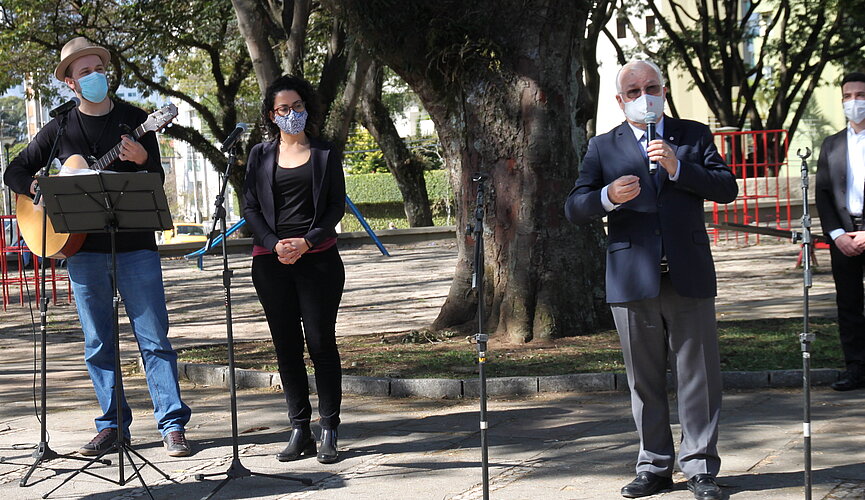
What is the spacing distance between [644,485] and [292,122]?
2897mm

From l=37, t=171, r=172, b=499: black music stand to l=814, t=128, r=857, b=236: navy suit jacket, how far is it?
14.7 feet

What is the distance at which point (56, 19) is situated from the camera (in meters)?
28.4

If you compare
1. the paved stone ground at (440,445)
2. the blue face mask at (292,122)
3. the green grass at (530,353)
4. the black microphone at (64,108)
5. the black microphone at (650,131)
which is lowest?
the paved stone ground at (440,445)

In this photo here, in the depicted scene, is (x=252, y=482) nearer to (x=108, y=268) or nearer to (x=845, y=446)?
(x=108, y=268)

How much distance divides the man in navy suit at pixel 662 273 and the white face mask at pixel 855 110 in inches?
97.8

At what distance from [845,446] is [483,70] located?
16.7 ft

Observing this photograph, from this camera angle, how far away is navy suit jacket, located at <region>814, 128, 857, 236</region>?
310 inches

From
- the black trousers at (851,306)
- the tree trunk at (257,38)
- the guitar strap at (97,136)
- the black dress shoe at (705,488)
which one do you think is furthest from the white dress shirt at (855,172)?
the tree trunk at (257,38)

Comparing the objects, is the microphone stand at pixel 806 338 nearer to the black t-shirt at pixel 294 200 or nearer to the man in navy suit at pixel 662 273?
the man in navy suit at pixel 662 273

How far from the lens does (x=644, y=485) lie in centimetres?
553

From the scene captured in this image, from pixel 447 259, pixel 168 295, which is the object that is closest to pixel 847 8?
pixel 447 259

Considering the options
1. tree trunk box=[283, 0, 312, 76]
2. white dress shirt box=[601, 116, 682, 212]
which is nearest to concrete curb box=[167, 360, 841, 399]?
white dress shirt box=[601, 116, 682, 212]

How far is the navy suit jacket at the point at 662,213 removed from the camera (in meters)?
5.43

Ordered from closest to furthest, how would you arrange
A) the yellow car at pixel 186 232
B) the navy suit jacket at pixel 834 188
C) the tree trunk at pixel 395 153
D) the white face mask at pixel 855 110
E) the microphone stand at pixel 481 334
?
the microphone stand at pixel 481 334
the white face mask at pixel 855 110
the navy suit jacket at pixel 834 188
the tree trunk at pixel 395 153
the yellow car at pixel 186 232
